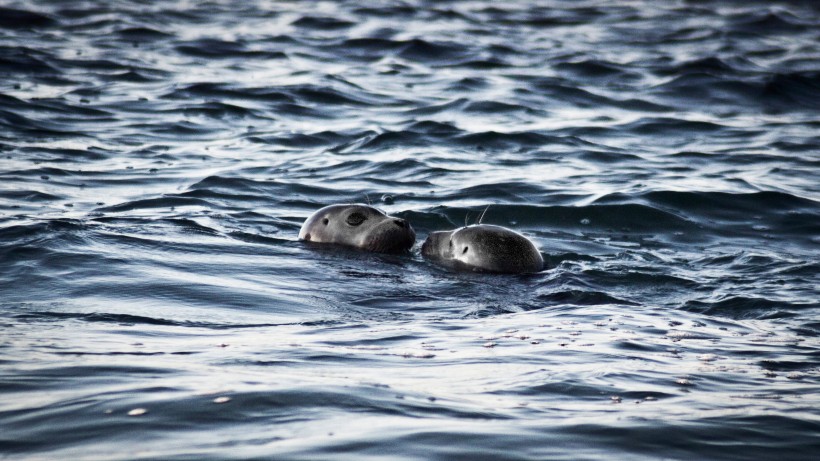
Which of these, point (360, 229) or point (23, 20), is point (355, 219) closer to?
point (360, 229)

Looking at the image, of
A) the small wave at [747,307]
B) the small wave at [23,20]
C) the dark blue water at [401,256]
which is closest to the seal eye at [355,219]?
the dark blue water at [401,256]

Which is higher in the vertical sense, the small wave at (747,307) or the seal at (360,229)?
the seal at (360,229)

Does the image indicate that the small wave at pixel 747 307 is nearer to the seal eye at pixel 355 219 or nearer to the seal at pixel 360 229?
the seal at pixel 360 229

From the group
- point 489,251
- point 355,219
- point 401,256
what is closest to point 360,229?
point 355,219

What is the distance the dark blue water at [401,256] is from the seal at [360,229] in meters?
0.21

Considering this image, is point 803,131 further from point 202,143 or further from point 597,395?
point 597,395

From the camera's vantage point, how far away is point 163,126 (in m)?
15.4

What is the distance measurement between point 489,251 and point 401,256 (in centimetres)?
91

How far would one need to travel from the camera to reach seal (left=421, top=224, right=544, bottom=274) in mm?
8539

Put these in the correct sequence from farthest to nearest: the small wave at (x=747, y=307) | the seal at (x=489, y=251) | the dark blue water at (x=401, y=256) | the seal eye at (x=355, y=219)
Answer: the seal eye at (x=355, y=219), the seal at (x=489, y=251), the small wave at (x=747, y=307), the dark blue water at (x=401, y=256)

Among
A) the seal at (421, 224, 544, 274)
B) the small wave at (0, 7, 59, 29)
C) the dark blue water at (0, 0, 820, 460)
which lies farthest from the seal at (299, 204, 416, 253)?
the small wave at (0, 7, 59, 29)

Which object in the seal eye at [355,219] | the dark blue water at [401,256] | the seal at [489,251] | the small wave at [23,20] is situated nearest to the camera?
the dark blue water at [401,256]

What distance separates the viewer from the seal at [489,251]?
336 inches

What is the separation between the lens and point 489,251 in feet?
28.2
